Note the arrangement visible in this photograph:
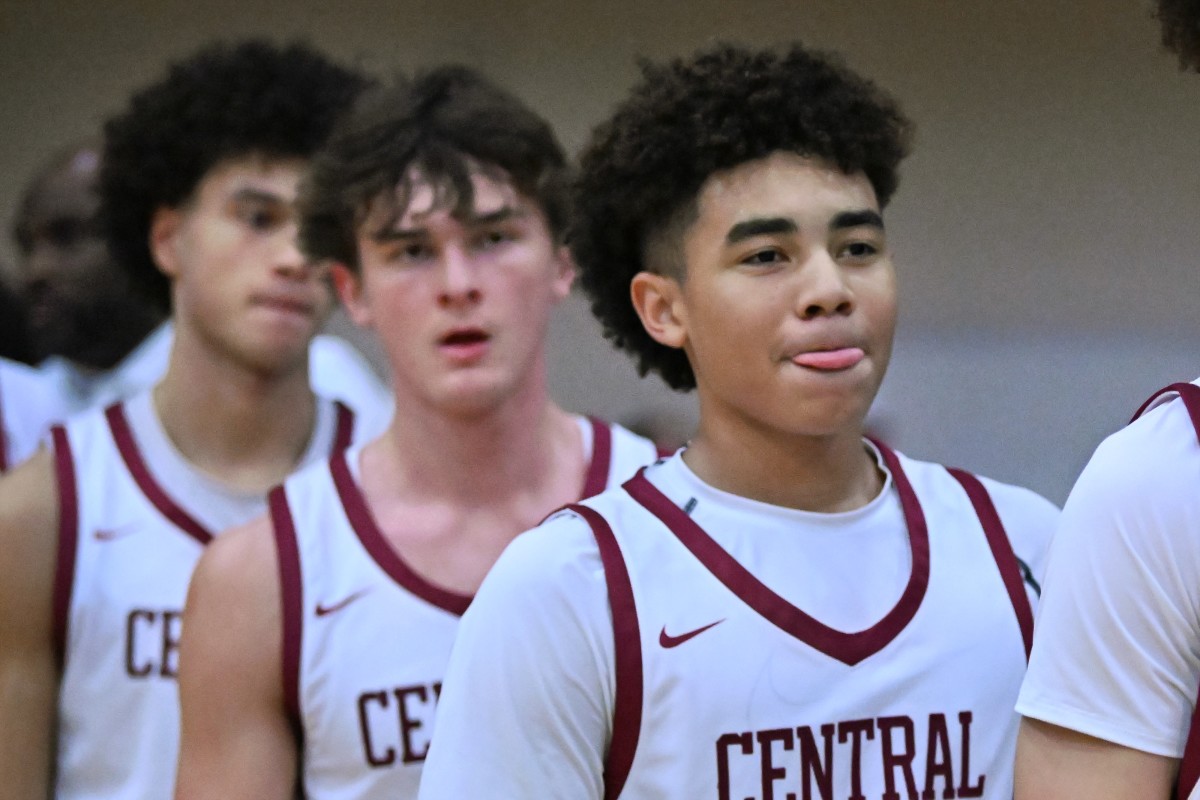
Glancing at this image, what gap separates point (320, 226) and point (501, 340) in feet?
1.49

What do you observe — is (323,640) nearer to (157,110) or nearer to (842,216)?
(842,216)

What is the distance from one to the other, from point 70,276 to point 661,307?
2.96 metres

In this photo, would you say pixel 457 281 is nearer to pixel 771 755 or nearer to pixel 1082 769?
pixel 771 755

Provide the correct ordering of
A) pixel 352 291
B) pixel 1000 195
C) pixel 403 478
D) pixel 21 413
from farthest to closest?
1. pixel 1000 195
2. pixel 21 413
3. pixel 352 291
4. pixel 403 478

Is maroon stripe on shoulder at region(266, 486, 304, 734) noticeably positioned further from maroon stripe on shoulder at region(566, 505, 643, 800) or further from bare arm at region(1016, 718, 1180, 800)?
bare arm at region(1016, 718, 1180, 800)

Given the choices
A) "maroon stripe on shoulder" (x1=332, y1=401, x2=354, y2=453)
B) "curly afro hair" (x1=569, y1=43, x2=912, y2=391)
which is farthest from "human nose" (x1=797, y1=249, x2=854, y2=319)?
"maroon stripe on shoulder" (x1=332, y1=401, x2=354, y2=453)

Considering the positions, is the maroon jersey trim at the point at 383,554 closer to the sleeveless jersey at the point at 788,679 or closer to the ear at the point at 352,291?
the ear at the point at 352,291

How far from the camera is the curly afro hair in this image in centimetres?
260

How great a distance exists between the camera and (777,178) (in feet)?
8.40

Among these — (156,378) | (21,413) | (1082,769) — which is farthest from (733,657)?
(156,378)

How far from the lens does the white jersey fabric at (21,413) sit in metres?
4.27

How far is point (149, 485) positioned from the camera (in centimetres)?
366

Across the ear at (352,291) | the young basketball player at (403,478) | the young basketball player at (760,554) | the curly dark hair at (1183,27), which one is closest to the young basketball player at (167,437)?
the ear at (352,291)

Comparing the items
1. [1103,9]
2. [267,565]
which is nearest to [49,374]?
[267,565]
